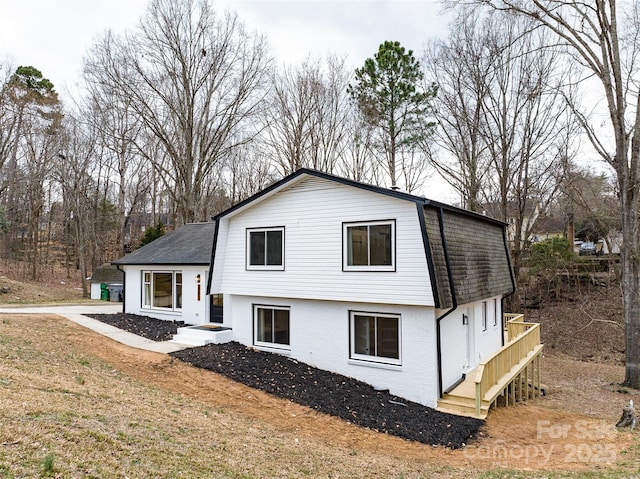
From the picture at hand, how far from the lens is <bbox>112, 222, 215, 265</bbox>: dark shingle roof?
53.4ft

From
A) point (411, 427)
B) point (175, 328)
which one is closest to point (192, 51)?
point (175, 328)

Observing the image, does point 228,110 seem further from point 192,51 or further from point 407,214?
point 407,214

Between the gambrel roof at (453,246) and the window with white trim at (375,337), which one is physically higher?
the gambrel roof at (453,246)

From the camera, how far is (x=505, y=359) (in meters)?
11.2

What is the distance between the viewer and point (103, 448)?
4820 mm

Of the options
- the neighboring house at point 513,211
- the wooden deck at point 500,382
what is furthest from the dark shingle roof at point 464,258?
the neighboring house at point 513,211

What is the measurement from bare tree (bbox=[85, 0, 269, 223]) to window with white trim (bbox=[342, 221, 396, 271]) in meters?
16.8

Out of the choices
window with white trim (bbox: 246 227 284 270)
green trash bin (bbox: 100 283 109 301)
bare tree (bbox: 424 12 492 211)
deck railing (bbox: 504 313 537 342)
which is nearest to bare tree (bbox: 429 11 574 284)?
bare tree (bbox: 424 12 492 211)

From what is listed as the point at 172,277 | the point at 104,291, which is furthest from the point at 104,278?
the point at 172,277

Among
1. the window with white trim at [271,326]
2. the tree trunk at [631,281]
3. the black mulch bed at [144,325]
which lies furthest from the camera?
the tree trunk at [631,281]

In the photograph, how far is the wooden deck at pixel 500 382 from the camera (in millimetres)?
9320

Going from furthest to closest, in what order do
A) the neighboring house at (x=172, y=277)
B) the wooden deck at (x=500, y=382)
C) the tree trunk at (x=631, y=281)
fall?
the neighboring house at (x=172, y=277)
the tree trunk at (x=631, y=281)
the wooden deck at (x=500, y=382)

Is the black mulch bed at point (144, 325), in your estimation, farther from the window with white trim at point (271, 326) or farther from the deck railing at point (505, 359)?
the deck railing at point (505, 359)

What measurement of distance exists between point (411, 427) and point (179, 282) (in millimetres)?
11267
